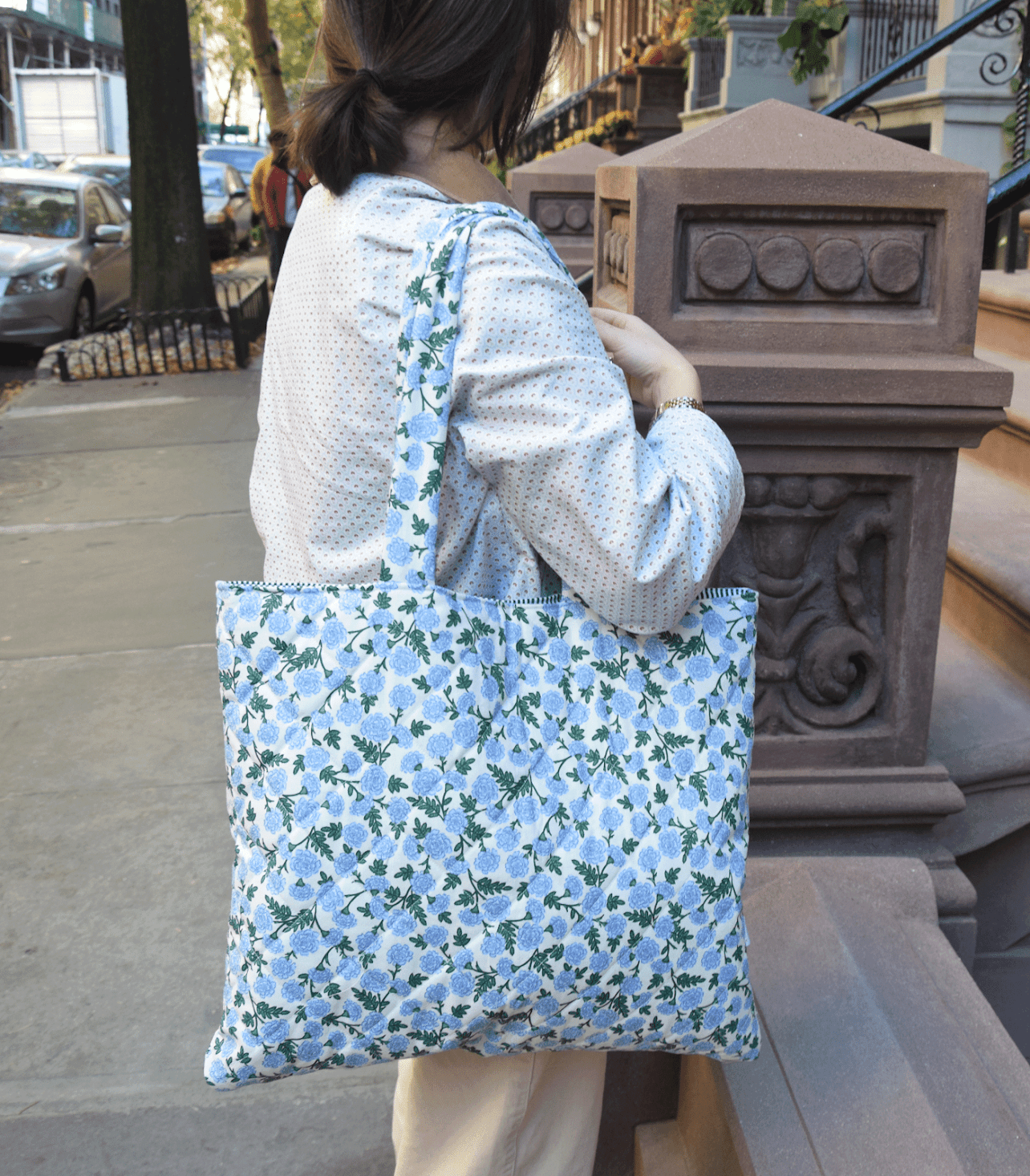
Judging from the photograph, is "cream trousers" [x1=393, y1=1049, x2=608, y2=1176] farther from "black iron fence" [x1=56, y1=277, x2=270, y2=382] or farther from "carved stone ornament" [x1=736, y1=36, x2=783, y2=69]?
"carved stone ornament" [x1=736, y1=36, x2=783, y2=69]

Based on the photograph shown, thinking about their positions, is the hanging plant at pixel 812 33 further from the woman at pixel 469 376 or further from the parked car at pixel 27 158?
the parked car at pixel 27 158

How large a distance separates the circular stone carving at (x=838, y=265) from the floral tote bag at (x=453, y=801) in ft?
2.78

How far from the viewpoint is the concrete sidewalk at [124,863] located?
2496mm

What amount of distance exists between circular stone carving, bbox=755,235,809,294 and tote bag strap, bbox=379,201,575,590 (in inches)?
34.0

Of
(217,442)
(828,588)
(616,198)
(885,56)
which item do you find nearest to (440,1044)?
(828,588)

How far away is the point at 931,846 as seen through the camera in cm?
251

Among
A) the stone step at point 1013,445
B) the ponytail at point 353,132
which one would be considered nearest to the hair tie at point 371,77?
the ponytail at point 353,132

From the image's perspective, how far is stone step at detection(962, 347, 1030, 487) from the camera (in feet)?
12.5

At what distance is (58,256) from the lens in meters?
12.3

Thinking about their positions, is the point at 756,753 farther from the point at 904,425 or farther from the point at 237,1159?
Result: the point at 237,1159

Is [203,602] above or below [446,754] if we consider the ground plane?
below

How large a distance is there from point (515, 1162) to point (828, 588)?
1.24 metres

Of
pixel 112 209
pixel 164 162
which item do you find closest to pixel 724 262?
pixel 164 162

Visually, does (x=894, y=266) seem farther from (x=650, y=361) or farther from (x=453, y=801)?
(x=453, y=801)
